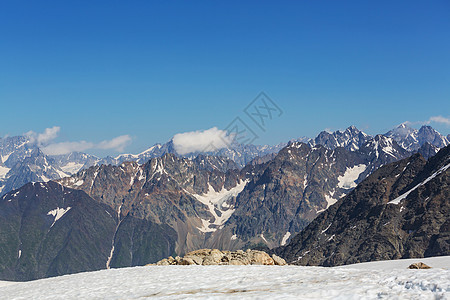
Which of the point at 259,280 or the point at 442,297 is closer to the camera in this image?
the point at 442,297

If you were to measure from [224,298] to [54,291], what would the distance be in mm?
20339

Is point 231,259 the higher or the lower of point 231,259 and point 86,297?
the lower

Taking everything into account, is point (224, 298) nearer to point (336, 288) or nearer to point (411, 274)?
point (336, 288)

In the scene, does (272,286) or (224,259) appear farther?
(224,259)

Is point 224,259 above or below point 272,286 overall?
below

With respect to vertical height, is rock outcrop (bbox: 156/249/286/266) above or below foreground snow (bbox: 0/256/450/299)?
below

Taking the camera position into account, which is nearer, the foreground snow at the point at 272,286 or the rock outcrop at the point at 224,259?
the foreground snow at the point at 272,286

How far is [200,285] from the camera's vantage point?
30312mm

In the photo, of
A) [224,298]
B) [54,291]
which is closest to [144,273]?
[54,291]

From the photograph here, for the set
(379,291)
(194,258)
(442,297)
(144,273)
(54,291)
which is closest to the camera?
(442,297)

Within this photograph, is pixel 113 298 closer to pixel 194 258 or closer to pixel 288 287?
pixel 288 287

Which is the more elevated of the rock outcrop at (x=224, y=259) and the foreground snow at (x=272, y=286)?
the foreground snow at (x=272, y=286)

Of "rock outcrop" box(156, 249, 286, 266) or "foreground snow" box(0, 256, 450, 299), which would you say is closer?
"foreground snow" box(0, 256, 450, 299)

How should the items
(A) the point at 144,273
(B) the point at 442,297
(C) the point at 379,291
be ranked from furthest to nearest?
1. (A) the point at 144,273
2. (C) the point at 379,291
3. (B) the point at 442,297
